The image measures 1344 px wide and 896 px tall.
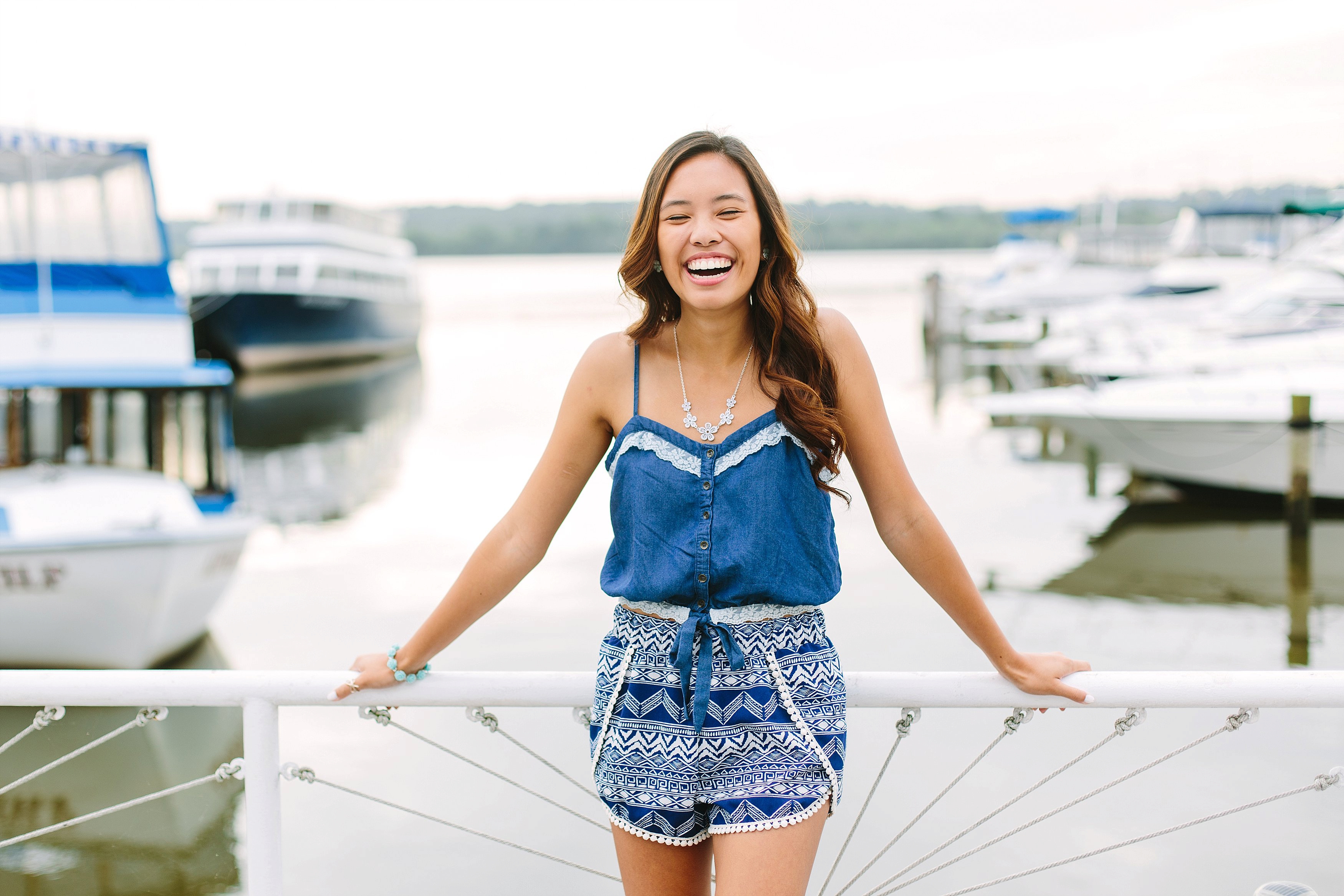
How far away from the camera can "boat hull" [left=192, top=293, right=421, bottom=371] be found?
3503 cm

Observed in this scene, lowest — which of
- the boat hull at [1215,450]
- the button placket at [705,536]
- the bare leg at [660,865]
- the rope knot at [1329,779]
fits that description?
the boat hull at [1215,450]

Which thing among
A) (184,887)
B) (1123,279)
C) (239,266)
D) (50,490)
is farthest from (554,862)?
(1123,279)

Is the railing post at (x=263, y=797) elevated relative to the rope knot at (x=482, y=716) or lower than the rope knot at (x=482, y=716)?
lower

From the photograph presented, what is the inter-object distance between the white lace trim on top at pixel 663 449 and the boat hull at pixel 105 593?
6976mm

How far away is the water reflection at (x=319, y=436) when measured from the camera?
18.3 m

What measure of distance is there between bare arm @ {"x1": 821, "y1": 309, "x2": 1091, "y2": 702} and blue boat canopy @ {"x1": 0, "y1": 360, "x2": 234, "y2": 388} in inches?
306

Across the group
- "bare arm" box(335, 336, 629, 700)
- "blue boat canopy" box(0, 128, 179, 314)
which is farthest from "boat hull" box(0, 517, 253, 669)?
"bare arm" box(335, 336, 629, 700)

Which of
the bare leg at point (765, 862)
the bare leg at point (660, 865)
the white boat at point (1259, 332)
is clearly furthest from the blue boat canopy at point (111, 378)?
the white boat at point (1259, 332)

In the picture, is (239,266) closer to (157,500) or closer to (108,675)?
(157,500)

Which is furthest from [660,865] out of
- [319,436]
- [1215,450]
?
[319,436]

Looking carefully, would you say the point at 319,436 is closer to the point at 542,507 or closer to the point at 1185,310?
the point at 1185,310

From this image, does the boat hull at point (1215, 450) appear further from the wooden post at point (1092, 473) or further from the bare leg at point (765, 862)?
the bare leg at point (765, 862)

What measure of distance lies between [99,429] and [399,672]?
7.73 meters

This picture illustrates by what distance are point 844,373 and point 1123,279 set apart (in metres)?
40.7
